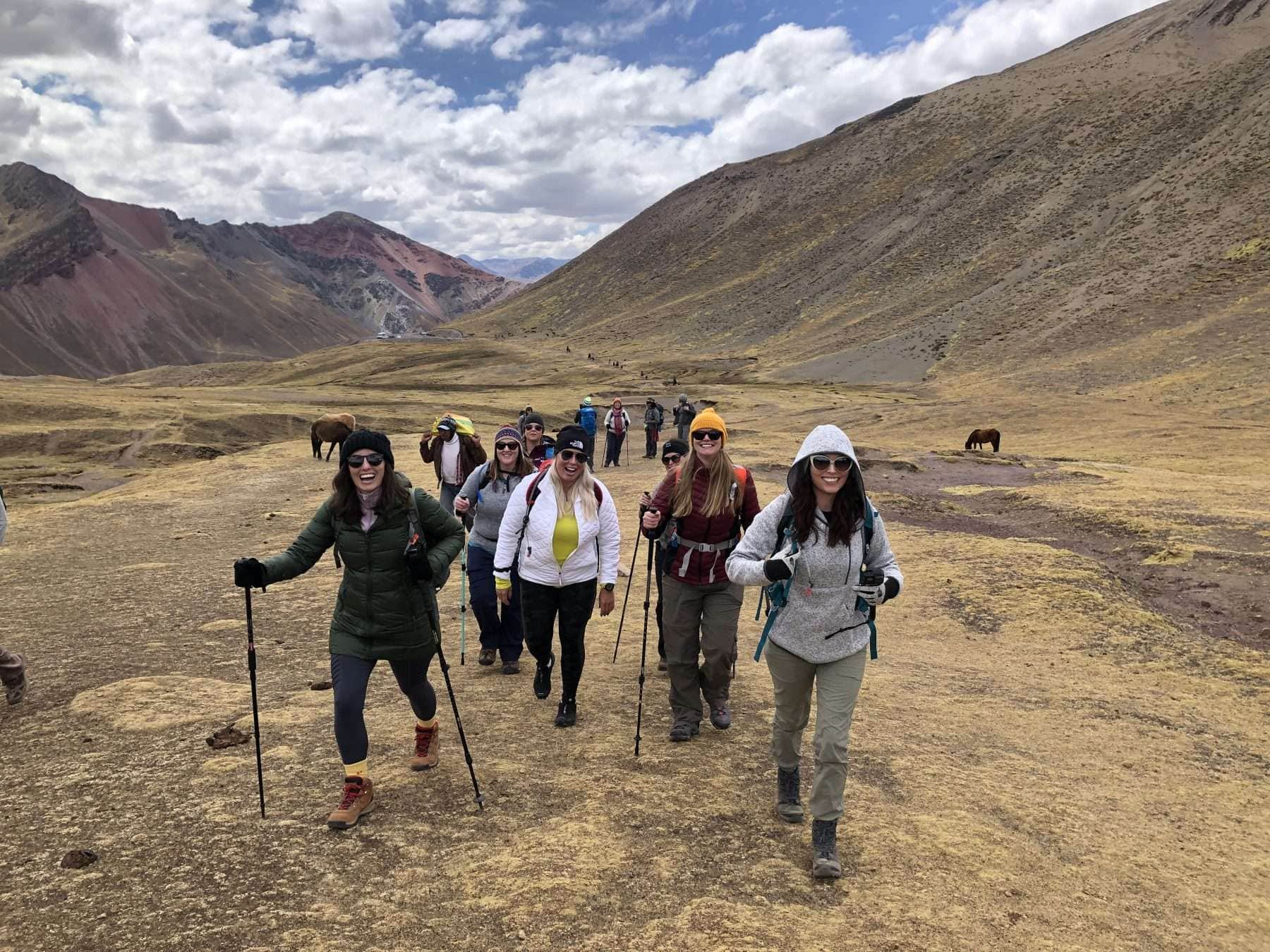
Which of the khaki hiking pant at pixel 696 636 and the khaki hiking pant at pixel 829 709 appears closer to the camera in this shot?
the khaki hiking pant at pixel 829 709

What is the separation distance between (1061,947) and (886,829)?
120 cm

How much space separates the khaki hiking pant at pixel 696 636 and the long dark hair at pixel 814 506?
1469mm

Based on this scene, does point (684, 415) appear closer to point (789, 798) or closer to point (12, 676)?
point (12, 676)

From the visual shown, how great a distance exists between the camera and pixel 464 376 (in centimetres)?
7931

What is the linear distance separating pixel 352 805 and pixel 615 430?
60.8 feet

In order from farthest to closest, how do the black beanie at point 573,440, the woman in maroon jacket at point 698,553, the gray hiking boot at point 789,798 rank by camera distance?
the black beanie at point 573,440 → the woman in maroon jacket at point 698,553 → the gray hiking boot at point 789,798

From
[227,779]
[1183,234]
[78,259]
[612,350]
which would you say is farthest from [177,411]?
[78,259]

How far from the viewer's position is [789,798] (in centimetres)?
515

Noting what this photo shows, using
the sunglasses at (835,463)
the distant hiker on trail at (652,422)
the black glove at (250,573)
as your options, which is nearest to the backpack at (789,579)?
the sunglasses at (835,463)

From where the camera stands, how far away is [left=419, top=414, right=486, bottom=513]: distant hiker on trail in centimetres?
958

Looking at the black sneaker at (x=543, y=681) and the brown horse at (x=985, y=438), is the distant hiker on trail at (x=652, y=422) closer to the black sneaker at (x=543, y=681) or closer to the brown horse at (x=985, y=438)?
the brown horse at (x=985, y=438)

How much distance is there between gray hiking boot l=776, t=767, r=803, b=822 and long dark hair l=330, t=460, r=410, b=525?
2.98 m

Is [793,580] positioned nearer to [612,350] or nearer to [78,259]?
[612,350]

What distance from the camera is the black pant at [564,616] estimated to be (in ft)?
20.9
